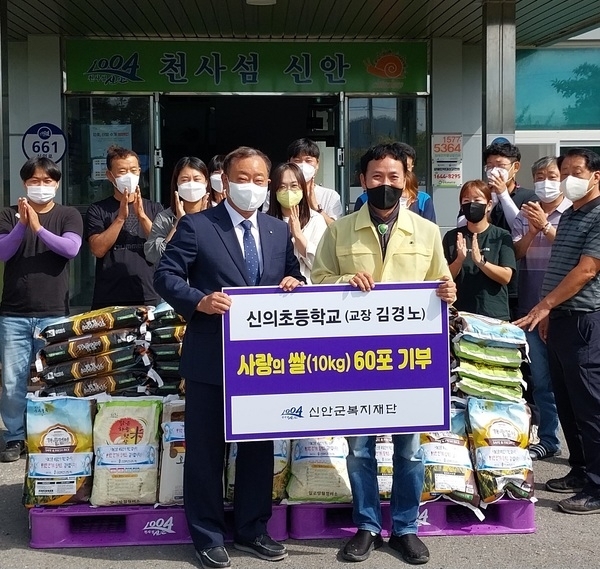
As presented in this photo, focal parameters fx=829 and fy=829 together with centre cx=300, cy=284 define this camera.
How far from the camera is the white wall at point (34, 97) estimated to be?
1038 cm

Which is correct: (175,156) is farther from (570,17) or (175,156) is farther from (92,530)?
(92,530)

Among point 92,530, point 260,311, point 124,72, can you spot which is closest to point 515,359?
point 260,311

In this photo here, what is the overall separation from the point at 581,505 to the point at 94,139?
7.98m

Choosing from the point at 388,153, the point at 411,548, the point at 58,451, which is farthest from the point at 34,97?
the point at 411,548

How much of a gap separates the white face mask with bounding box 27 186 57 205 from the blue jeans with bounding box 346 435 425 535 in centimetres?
274

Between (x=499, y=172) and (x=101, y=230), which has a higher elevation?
(x=499, y=172)

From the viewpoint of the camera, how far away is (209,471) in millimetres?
3977

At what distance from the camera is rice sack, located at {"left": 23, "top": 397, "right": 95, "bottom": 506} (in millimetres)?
4227

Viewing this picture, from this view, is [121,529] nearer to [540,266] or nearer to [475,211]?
[475,211]

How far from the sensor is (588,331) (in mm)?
4730

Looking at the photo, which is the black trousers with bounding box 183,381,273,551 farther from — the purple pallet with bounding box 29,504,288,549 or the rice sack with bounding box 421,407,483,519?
the rice sack with bounding box 421,407,483,519

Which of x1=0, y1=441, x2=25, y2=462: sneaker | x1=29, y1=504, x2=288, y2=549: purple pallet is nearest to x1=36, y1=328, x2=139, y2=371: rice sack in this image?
x1=29, y1=504, x2=288, y2=549: purple pallet

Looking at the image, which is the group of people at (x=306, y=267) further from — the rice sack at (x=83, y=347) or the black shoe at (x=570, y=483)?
the rice sack at (x=83, y=347)

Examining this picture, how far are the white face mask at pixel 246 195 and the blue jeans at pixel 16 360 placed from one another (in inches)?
84.4
